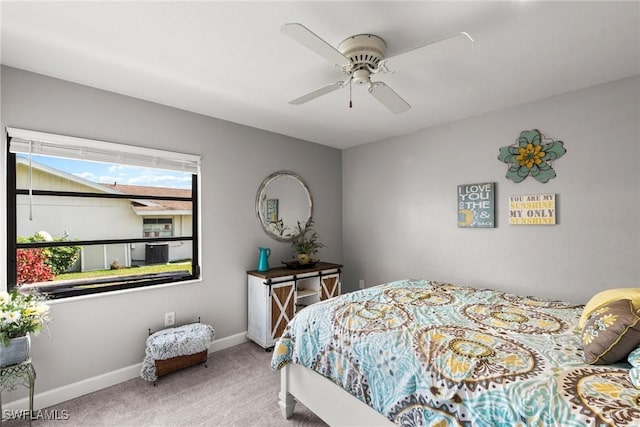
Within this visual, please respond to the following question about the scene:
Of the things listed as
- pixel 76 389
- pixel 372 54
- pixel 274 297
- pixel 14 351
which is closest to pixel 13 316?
pixel 14 351

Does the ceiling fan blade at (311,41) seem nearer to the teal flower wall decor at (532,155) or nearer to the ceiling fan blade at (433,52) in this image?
the ceiling fan blade at (433,52)

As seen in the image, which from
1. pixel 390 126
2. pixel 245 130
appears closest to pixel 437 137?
pixel 390 126

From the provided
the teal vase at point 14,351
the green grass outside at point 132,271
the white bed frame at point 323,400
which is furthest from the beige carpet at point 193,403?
the green grass outside at point 132,271

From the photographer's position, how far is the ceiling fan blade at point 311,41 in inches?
51.6

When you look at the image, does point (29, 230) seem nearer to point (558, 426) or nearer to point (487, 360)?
A: point (487, 360)

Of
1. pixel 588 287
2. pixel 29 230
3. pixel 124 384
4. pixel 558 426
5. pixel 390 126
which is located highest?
pixel 390 126

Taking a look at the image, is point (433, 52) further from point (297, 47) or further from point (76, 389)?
point (76, 389)

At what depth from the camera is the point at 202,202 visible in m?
3.09

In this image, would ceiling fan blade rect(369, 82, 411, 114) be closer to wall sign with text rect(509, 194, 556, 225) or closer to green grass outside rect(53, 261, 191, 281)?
wall sign with text rect(509, 194, 556, 225)

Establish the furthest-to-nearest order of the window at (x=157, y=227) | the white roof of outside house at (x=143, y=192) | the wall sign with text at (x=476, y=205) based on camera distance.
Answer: the wall sign with text at (x=476, y=205) < the window at (x=157, y=227) < the white roof of outside house at (x=143, y=192)

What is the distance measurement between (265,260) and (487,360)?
2.46 metres

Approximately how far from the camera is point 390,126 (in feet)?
11.5

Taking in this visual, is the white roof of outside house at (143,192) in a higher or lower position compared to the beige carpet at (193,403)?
higher

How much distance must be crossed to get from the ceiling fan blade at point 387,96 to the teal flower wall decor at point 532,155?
58.9 inches
